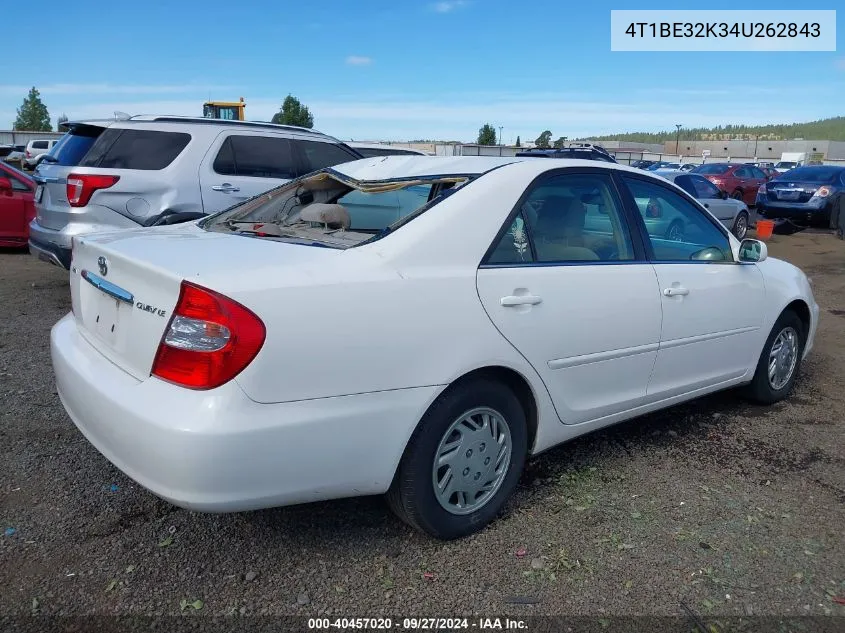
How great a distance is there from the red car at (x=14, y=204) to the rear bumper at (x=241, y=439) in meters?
8.58

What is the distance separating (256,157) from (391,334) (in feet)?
18.0

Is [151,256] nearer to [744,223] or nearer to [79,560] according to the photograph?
[79,560]

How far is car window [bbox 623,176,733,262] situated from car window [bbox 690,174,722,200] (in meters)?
11.3

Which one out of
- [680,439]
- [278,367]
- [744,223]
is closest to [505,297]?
[278,367]

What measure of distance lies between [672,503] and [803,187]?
16.6 m

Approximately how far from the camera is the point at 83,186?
653 centimetres

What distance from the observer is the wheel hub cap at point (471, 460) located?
295 cm

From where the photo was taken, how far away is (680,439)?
4312 millimetres

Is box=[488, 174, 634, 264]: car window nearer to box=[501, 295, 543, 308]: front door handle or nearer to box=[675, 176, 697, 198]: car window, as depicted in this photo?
box=[501, 295, 543, 308]: front door handle

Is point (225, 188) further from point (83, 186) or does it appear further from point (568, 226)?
point (568, 226)

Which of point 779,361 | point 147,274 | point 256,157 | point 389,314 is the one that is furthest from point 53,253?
point 779,361

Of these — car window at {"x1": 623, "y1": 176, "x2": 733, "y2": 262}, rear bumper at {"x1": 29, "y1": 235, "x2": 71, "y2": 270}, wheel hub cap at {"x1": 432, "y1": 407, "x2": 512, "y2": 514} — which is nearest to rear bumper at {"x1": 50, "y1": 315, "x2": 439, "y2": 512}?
wheel hub cap at {"x1": 432, "y1": 407, "x2": 512, "y2": 514}

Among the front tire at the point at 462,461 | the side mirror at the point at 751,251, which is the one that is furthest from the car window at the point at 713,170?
the front tire at the point at 462,461

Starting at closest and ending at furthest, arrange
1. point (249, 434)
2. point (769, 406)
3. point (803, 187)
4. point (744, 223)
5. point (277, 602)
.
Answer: point (249, 434) → point (277, 602) → point (769, 406) → point (744, 223) → point (803, 187)
